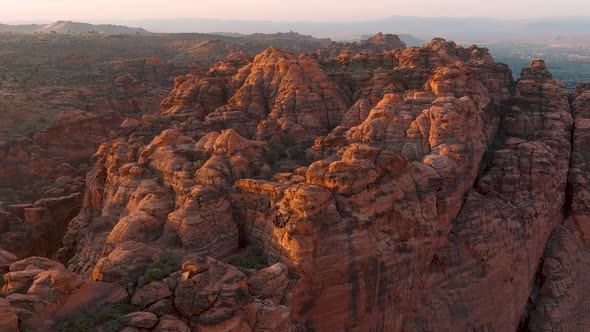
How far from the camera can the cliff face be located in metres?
16.5

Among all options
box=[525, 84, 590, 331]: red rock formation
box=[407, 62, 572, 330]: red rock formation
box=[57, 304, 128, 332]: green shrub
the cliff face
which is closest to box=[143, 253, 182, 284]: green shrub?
the cliff face

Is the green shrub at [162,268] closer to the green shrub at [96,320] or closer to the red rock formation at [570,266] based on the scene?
the green shrub at [96,320]

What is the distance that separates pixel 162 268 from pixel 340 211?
24.1 feet

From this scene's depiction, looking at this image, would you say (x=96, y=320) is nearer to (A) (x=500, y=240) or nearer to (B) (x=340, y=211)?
(B) (x=340, y=211)

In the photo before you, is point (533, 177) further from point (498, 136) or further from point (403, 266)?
point (403, 266)

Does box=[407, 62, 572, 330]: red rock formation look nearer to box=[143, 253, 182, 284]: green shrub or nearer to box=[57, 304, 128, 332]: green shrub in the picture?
box=[143, 253, 182, 284]: green shrub

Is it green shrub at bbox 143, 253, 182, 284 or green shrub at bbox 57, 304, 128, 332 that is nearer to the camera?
green shrub at bbox 57, 304, 128, 332

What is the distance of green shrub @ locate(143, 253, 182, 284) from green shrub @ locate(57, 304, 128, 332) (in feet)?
4.47

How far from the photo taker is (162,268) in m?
15.7

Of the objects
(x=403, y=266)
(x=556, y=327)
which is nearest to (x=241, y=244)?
(x=403, y=266)

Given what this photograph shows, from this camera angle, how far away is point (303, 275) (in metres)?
17.4

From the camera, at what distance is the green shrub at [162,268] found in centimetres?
1545

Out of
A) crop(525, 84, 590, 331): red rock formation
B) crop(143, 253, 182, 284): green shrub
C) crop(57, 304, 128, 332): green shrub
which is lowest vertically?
crop(525, 84, 590, 331): red rock formation

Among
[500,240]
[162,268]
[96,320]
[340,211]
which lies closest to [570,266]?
[500,240]
